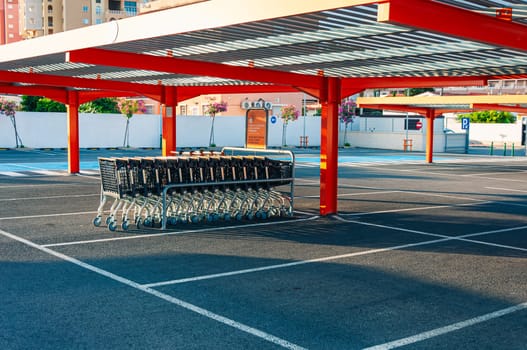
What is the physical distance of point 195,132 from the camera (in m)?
45.5

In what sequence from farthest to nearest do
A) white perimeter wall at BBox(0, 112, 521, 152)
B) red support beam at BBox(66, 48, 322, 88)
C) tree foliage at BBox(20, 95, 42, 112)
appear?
tree foliage at BBox(20, 95, 42, 112), white perimeter wall at BBox(0, 112, 521, 152), red support beam at BBox(66, 48, 322, 88)

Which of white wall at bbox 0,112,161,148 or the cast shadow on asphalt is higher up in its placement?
white wall at bbox 0,112,161,148

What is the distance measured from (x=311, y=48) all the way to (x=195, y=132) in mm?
35763

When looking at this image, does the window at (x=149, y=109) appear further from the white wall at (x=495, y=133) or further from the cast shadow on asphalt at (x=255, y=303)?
the cast shadow on asphalt at (x=255, y=303)

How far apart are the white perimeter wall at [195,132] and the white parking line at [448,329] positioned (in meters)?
35.3

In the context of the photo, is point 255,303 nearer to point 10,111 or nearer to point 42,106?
point 10,111

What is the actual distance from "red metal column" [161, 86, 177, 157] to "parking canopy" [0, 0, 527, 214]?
1808 millimetres

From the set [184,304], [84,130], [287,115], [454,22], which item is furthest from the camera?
[287,115]

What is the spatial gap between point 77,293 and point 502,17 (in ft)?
20.5

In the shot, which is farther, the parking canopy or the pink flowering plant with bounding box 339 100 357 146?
the pink flowering plant with bounding box 339 100 357 146

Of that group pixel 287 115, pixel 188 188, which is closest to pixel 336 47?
pixel 188 188

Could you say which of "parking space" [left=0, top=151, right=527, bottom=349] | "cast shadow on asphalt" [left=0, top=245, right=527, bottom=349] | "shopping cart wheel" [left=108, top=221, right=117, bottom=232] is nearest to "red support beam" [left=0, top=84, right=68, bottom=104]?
"parking space" [left=0, top=151, right=527, bottom=349]

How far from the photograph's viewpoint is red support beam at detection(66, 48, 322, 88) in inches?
441

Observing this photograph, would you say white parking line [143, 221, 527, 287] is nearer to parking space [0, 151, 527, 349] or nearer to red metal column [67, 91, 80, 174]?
parking space [0, 151, 527, 349]
